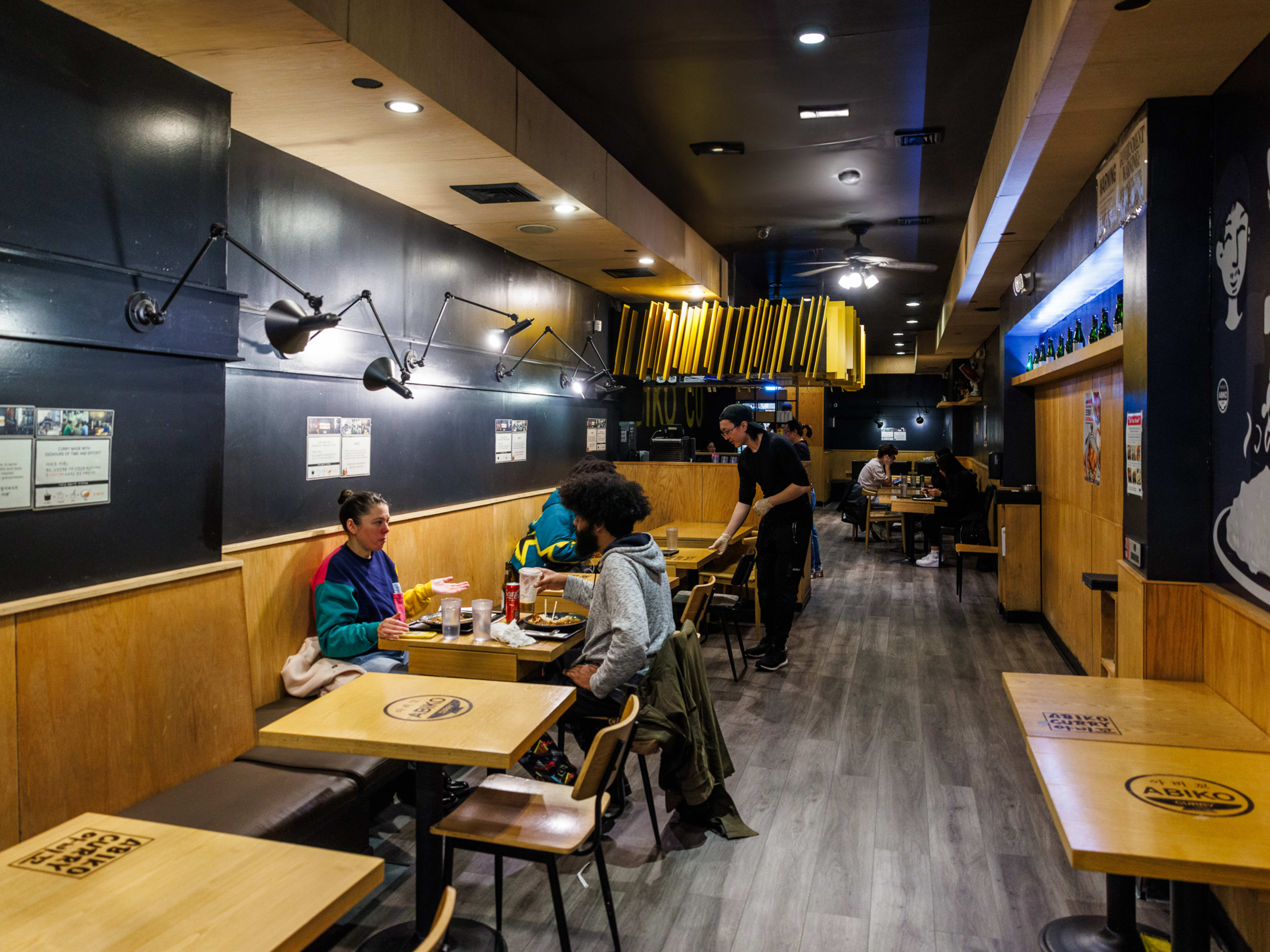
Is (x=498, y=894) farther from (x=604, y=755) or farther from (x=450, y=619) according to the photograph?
(x=450, y=619)

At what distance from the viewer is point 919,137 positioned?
5074mm

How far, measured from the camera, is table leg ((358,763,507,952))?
247cm

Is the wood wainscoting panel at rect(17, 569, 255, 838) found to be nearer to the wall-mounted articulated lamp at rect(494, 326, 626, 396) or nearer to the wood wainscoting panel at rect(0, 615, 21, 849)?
the wood wainscoting panel at rect(0, 615, 21, 849)

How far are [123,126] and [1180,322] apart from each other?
3.75 meters

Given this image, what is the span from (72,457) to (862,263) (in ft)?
20.2

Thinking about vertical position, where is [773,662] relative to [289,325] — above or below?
below

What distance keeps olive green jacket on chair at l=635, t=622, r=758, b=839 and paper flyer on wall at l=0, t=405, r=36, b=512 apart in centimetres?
207

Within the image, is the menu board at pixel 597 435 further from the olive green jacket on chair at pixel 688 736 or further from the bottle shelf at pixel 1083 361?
the olive green jacket on chair at pixel 688 736

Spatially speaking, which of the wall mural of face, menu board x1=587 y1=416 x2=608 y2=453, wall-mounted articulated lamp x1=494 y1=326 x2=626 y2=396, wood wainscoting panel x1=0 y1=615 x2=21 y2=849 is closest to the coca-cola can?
wood wainscoting panel x1=0 y1=615 x2=21 y2=849

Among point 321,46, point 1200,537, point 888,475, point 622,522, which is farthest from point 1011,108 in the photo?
point 888,475

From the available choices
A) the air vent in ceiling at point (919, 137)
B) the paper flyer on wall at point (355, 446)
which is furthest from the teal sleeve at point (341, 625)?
the air vent in ceiling at point (919, 137)

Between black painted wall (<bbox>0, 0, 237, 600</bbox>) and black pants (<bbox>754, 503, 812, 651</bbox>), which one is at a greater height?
black painted wall (<bbox>0, 0, 237, 600</bbox>)

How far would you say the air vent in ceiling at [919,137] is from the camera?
5.00 meters

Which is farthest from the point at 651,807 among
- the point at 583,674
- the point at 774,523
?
the point at 774,523
